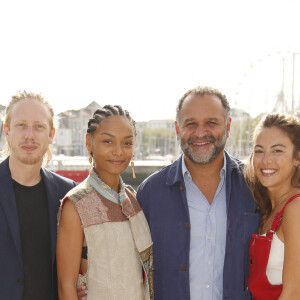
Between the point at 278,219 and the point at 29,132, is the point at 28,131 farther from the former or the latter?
the point at 278,219

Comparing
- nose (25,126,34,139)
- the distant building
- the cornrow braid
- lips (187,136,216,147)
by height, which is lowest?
the distant building

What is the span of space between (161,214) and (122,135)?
0.77 m

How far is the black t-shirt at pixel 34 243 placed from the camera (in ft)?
8.84

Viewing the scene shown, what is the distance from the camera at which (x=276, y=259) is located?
265 cm

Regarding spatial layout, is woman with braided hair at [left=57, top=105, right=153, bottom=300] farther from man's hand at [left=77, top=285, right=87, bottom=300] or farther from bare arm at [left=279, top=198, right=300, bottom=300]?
bare arm at [left=279, top=198, right=300, bottom=300]

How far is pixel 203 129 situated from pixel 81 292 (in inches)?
60.4

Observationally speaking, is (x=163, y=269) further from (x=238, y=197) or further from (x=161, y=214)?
(x=238, y=197)

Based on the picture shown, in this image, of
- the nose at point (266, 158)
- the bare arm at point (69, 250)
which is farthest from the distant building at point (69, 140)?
the bare arm at point (69, 250)

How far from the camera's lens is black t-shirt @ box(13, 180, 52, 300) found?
2.69m

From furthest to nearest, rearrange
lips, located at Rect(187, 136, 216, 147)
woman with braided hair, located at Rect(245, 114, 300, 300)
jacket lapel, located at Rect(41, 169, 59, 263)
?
lips, located at Rect(187, 136, 216, 147)
jacket lapel, located at Rect(41, 169, 59, 263)
woman with braided hair, located at Rect(245, 114, 300, 300)

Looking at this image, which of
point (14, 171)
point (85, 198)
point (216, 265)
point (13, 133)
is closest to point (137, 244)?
point (85, 198)

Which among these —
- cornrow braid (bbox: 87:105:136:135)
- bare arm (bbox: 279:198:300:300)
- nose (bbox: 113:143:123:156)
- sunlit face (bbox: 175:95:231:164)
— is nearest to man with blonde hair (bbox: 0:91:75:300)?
cornrow braid (bbox: 87:105:136:135)

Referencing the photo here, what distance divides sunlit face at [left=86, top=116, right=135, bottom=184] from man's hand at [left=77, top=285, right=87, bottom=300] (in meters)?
0.75

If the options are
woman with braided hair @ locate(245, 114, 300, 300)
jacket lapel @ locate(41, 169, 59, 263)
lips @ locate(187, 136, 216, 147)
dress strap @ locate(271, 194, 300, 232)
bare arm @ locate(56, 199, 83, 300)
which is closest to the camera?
bare arm @ locate(56, 199, 83, 300)
